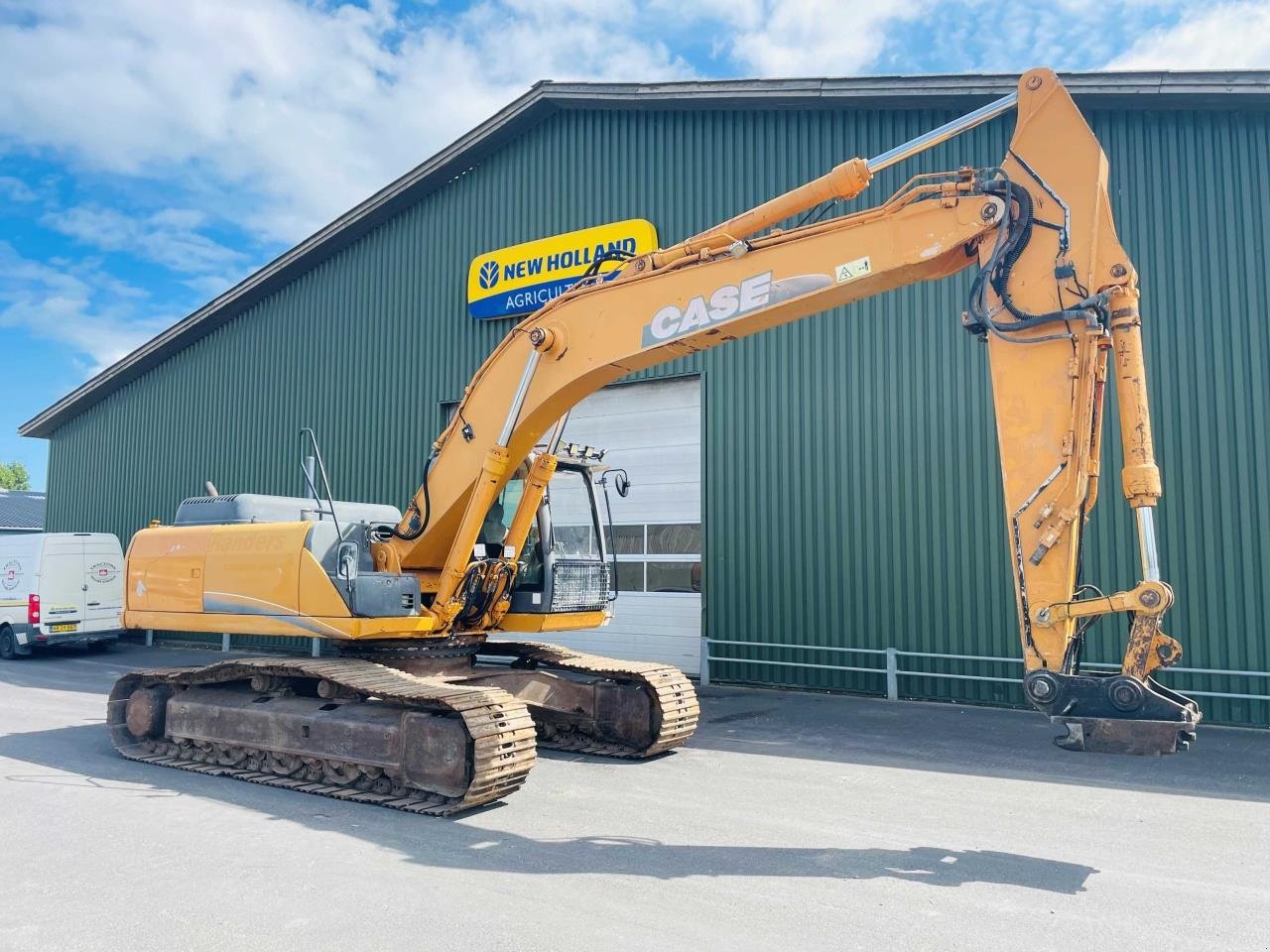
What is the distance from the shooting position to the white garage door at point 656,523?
50.8ft

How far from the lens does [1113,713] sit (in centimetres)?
553

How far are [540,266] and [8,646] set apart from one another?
13.3 meters

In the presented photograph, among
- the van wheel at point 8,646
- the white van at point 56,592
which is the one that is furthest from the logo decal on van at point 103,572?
the van wheel at point 8,646

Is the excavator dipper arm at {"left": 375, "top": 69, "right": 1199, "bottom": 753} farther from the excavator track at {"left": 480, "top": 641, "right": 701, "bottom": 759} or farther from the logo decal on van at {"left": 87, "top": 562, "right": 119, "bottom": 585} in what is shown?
the logo decal on van at {"left": 87, "top": 562, "right": 119, "bottom": 585}

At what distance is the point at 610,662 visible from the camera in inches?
391

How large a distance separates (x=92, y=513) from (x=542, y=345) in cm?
2196

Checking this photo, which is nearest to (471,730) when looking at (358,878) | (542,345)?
(358,878)

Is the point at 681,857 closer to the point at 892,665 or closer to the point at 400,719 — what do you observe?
the point at 400,719

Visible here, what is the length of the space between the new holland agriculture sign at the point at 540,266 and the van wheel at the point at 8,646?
37.8 ft

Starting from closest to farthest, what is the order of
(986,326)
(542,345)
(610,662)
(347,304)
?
(986,326)
(542,345)
(610,662)
(347,304)

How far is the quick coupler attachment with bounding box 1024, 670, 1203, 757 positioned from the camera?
5.38 metres

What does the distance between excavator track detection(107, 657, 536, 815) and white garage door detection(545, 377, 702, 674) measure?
672 cm

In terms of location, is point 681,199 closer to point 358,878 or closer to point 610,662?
point 610,662

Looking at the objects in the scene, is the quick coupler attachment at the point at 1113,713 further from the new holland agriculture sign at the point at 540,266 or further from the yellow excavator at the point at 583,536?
the new holland agriculture sign at the point at 540,266
